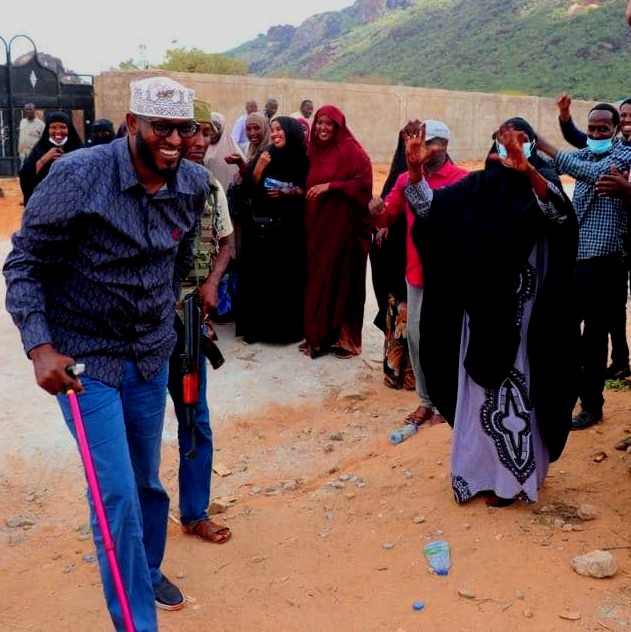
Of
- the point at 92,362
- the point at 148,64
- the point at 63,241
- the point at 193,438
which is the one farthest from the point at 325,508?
the point at 148,64

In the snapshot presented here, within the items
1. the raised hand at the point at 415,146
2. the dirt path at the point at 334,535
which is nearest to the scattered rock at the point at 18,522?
the dirt path at the point at 334,535

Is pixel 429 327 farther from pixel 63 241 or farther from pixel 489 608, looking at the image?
pixel 63 241

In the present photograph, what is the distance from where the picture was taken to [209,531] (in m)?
3.88

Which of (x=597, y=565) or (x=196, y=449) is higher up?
(x=196, y=449)

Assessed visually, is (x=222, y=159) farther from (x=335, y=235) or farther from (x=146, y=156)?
(x=146, y=156)

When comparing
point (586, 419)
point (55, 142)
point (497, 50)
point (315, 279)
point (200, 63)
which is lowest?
point (586, 419)

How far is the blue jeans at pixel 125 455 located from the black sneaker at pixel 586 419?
2714mm

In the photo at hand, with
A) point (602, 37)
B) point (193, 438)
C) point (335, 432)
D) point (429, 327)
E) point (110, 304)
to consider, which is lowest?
point (335, 432)

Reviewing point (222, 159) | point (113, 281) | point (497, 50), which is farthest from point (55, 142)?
point (497, 50)

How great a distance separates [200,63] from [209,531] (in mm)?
30256

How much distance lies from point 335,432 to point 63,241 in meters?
3.22

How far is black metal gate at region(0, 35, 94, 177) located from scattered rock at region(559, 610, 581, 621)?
15.4 m

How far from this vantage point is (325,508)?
4.22 meters

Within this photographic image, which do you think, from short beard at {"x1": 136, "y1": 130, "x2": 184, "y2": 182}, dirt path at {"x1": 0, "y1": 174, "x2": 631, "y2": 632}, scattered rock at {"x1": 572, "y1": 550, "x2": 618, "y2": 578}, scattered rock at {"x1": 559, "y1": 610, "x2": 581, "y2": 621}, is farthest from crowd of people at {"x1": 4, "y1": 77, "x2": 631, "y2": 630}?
scattered rock at {"x1": 559, "y1": 610, "x2": 581, "y2": 621}
